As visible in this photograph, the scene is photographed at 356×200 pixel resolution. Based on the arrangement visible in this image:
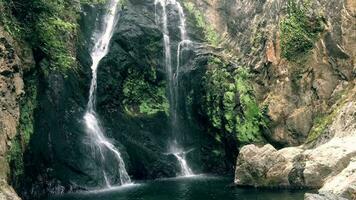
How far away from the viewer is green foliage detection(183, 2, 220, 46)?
4849 centimetres

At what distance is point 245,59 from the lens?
4419 centimetres

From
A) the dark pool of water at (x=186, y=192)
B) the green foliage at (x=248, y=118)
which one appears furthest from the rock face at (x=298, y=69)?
the dark pool of water at (x=186, y=192)

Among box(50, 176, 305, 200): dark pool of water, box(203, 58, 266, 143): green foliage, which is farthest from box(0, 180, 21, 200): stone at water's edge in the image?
box(203, 58, 266, 143): green foliage

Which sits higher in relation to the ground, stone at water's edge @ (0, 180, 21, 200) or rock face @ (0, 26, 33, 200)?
rock face @ (0, 26, 33, 200)

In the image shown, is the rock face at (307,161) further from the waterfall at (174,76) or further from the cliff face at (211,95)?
the waterfall at (174,76)

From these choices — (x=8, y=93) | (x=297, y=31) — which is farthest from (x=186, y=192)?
(x=297, y=31)

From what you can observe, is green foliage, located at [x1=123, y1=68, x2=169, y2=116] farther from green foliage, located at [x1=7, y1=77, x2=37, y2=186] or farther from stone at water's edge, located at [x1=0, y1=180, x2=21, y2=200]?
stone at water's edge, located at [x1=0, y1=180, x2=21, y2=200]

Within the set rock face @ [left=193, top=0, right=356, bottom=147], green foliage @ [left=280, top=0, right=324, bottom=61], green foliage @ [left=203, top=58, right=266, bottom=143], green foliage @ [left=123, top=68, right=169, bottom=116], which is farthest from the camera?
green foliage @ [left=123, top=68, right=169, bottom=116]

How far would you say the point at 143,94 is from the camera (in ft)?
144

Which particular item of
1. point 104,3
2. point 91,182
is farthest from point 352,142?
point 104,3

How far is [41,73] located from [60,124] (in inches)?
185

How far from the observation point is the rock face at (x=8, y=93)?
23.7 metres

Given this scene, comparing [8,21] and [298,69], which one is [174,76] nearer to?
[298,69]

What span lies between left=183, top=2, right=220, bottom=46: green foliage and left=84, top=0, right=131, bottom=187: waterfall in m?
7.92
